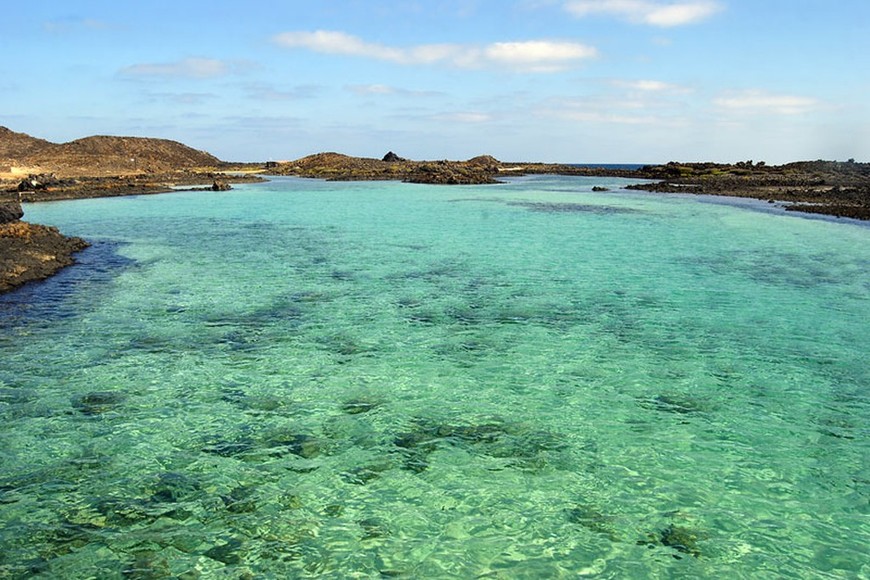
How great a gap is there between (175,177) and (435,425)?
10354 cm

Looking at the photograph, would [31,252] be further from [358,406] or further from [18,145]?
[18,145]

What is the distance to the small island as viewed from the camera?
2828cm

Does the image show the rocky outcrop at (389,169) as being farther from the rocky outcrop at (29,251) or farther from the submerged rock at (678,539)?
the submerged rock at (678,539)

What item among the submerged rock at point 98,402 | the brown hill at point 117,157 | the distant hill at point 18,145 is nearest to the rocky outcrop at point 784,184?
the submerged rock at point 98,402

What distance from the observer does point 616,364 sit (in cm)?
1422

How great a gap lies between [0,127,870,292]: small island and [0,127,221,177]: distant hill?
0.63 feet

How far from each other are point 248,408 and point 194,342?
4.98 meters

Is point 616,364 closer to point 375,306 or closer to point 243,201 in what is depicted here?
point 375,306

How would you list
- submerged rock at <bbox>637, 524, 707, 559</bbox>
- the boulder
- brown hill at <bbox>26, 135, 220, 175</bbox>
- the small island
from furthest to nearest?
brown hill at <bbox>26, 135, 220, 175</bbox> → the boulder → the small island → submerged rock at <bbox>637, 524, 707, 559</bbox>

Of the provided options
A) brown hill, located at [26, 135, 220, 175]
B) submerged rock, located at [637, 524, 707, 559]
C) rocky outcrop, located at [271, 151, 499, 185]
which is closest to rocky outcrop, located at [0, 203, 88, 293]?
submerged rock, located at [637, 524, 707, 559]

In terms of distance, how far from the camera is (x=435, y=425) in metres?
11.1

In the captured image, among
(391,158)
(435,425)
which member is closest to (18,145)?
(391,158)

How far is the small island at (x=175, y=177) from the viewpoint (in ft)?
92.8

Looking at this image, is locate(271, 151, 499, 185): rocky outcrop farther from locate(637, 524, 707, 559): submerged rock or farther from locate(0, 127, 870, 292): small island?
locate(637, 524, 707, 559): submerged rock
